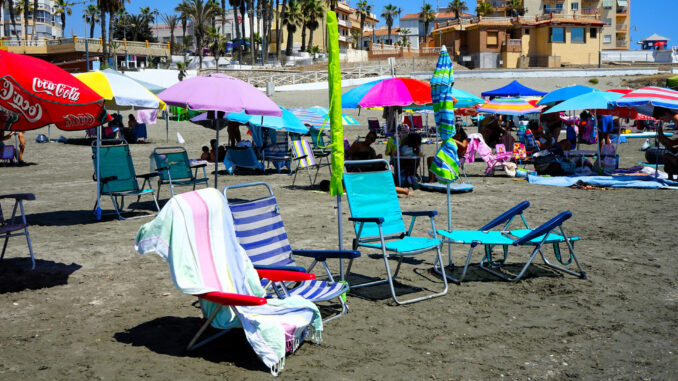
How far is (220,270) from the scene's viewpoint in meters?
4.32

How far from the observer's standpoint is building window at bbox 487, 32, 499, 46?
192 ft

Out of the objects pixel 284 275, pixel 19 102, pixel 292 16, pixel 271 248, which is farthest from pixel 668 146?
pixel 292 16

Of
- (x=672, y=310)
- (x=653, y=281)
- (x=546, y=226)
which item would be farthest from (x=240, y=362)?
(x=653, y=281)

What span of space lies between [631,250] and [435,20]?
84288mm

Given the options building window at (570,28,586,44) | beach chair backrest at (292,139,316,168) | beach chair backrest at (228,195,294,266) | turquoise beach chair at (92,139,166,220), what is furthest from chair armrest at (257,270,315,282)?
building window at (570,28,586,44)

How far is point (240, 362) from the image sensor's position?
13.3 feet

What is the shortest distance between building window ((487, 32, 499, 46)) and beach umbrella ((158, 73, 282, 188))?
5411 cm

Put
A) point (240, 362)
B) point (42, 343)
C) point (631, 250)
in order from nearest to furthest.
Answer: point (240, 362) → point (42, 343) → point (631, 250)

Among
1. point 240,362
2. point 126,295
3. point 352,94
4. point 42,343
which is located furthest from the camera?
point 352,94

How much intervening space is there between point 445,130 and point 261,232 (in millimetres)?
2608

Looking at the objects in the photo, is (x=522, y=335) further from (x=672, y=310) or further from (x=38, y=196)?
(x=38, y=196)

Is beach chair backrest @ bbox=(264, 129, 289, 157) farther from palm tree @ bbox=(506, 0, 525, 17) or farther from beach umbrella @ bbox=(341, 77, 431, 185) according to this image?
palm tree @ bbox=(506, 0, 525, 17)

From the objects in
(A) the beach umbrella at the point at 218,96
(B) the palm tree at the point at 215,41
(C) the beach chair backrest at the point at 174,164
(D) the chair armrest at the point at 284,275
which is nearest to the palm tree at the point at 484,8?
(B) the palm tree at the point at 215,41

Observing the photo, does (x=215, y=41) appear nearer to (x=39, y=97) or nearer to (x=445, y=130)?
(x=445, y=130)
